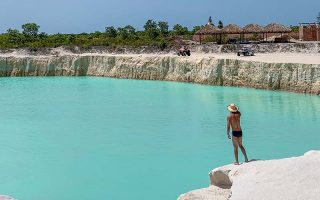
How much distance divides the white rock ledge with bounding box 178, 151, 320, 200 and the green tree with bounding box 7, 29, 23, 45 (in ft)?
145

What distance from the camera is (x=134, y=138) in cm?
1603

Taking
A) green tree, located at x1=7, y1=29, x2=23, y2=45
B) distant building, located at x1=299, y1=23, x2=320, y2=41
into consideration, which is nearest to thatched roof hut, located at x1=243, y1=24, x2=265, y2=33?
distant building, located at x1=299, y1=23, x2=320, y2=41

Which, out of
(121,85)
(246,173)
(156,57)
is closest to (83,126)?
(246,173)

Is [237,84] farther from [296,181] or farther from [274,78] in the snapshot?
[296,181]

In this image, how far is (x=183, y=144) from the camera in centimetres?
1503

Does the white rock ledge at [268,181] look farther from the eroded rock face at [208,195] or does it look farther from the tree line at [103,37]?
the tree line at [103,37]

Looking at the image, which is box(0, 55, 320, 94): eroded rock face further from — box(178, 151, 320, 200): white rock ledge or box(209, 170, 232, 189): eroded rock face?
box(178, 151, 320, 200): white rock ledge

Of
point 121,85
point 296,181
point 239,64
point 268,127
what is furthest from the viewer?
point 121,85

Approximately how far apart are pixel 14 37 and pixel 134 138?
39387mm

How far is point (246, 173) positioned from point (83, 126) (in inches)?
444

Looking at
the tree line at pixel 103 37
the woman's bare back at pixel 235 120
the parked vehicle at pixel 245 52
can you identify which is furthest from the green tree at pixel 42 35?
the woman's bare back at pixel 235 120

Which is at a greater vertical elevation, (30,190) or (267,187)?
(267,187)

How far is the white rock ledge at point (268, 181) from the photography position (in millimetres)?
7035

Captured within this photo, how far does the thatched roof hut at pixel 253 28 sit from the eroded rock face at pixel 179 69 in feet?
32.8
